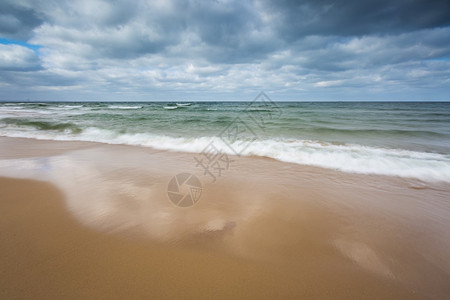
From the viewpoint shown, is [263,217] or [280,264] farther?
[263,217]

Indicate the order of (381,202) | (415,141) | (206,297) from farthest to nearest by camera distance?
(415,141) → (381,202) → (206,297)

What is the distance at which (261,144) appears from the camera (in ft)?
22.9

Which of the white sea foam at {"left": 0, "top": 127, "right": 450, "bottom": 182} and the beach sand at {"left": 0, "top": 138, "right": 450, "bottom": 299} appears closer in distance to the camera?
the beach sand at {"left": 0, "top": 138, "right": 450, "bottom": 299}

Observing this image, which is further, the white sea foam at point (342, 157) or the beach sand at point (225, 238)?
the white sea foam at point (342, 157)

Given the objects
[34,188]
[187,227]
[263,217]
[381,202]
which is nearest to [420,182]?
[381,202]

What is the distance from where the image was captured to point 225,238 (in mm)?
2232

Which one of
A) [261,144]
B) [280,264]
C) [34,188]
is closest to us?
[280,264]

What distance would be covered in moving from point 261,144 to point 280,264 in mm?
5319

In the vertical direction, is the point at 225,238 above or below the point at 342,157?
below

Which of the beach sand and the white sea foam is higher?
the white sea foam

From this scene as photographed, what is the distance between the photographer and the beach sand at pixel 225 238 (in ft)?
5.47

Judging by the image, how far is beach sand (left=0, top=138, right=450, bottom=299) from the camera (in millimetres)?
1666

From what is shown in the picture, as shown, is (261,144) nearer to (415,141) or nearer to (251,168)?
(251,168)

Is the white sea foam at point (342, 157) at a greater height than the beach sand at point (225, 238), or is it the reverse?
the white sea foam at point (342, 157)
